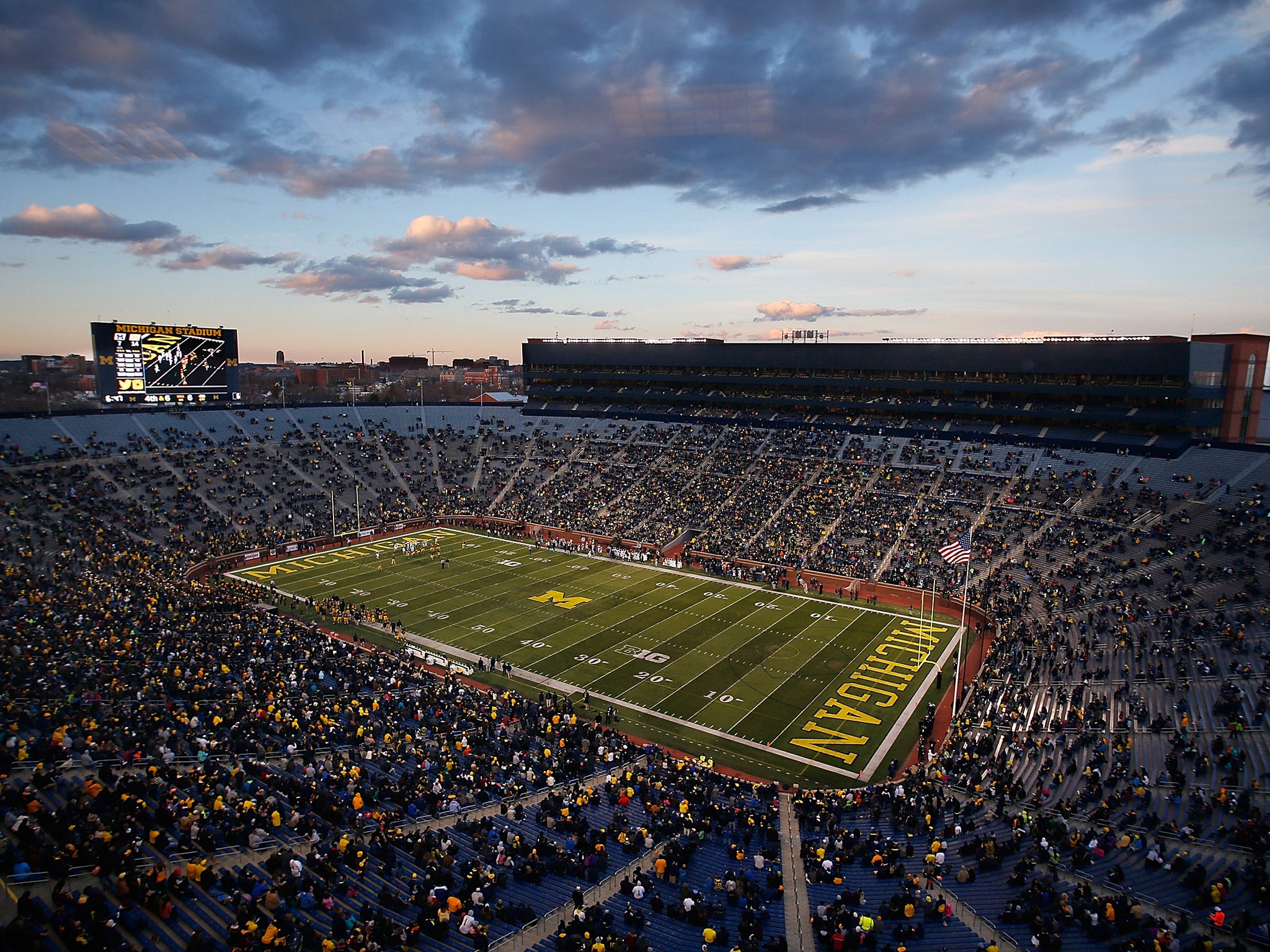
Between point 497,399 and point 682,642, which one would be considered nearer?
point 682,642

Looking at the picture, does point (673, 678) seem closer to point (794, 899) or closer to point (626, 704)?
point (626, 704)

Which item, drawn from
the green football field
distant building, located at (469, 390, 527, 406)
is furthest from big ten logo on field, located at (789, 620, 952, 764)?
distant building, located at (469, 390, 527, 406)

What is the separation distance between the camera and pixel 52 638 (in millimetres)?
24281

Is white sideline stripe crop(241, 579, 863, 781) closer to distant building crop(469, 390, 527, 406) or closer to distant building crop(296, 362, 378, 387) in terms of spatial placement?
distant building crop(469, 390, 527, 406)

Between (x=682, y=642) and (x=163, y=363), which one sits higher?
(x=163, y=363)

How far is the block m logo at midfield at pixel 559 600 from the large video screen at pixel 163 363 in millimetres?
36330

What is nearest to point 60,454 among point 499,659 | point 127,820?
point 499,659

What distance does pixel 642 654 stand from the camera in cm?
3334

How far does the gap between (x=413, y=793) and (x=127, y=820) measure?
6.05 m

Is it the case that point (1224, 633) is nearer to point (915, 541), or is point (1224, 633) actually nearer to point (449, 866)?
point (915, 541)

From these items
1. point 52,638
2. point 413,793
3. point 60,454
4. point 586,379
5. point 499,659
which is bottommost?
point 499,659

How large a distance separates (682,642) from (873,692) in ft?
30.5

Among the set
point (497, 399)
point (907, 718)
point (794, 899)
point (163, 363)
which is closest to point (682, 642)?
point (907, 718)

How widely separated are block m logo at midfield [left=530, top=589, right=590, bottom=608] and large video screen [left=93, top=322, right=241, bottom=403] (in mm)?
36330
